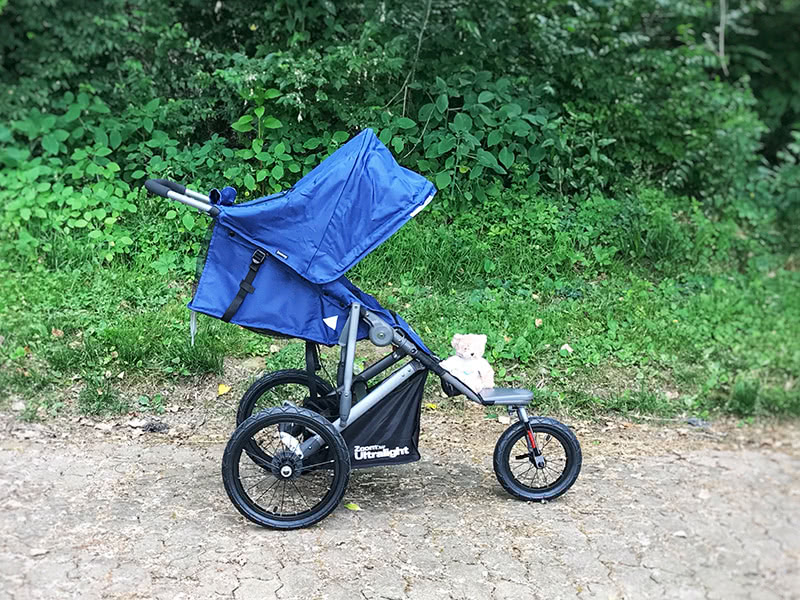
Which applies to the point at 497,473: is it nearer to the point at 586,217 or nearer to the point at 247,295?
the point at 247,295

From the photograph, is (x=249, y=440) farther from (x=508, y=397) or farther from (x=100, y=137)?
(x=100, y=137)

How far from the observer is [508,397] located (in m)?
3.87

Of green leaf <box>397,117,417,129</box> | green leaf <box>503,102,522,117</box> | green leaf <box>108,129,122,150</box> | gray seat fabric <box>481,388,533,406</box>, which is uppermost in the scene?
green leaf <box>503,102,522,117</box>

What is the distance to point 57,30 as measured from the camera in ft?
23.6

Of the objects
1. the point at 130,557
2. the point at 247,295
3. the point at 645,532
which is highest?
the point at 247,295

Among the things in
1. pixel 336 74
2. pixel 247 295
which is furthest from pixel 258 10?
pixel 247 295

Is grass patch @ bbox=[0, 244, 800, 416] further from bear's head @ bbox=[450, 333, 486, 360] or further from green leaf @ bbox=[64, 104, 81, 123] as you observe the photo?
green leaf @ bbox=[64, 104, 81, 123]

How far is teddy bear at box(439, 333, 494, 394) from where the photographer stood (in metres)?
3.96

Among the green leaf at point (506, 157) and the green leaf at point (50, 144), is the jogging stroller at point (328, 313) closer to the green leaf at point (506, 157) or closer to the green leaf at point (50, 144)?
the green leaf at point (506, 157)

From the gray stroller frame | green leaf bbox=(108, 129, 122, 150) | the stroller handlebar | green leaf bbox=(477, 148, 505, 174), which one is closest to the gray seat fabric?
the gray stroller frame

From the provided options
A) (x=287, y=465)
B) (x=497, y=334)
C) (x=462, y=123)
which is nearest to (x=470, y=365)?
(x=287, y=465)

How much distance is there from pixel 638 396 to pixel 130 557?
3220 mm

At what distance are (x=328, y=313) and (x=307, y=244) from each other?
13.4 inches

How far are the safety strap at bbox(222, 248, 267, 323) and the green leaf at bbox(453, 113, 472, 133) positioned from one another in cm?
363
